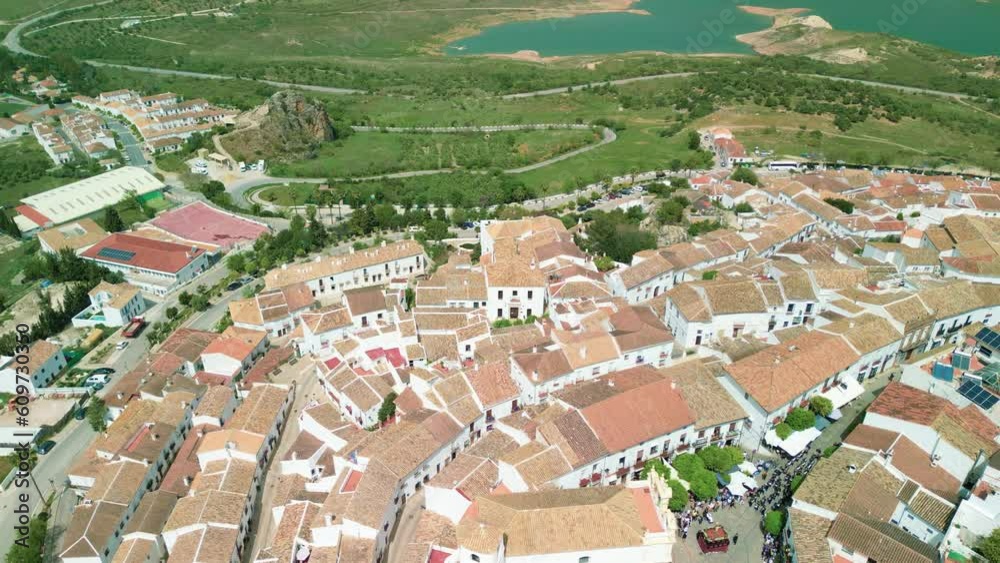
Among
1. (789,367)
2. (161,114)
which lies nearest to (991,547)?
(789,367)

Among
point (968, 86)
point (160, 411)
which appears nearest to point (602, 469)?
point (160, 411)

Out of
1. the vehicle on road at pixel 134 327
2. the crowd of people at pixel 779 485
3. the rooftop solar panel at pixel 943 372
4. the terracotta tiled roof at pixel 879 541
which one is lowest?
the vehicle on road at pixel 134 327

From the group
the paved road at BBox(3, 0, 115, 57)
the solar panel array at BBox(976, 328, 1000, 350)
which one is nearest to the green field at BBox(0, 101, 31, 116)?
the paved road at BBox(3, 0, 115, 57)

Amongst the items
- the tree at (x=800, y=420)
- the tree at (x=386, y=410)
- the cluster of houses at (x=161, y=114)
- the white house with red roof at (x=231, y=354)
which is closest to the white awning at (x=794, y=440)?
the tree at (x=800, y=420)

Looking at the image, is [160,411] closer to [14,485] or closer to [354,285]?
[14,485]

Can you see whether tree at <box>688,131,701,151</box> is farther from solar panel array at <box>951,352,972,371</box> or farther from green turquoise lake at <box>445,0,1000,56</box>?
green turquoise lake at <box>445,0,1000,56</box>

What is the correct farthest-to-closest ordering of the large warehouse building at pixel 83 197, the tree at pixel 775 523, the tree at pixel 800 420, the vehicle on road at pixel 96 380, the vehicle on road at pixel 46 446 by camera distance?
1. the large warehouse building at pixel 83 197
2. the vehicle on road at pixel 96 380
3. the vehicle on road at pixel 46 446
4. the tree at pixel 800 420
5. the tree at pixel 775 523

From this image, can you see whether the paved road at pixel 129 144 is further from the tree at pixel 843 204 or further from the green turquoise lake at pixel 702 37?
the tree at pixel 843 204
